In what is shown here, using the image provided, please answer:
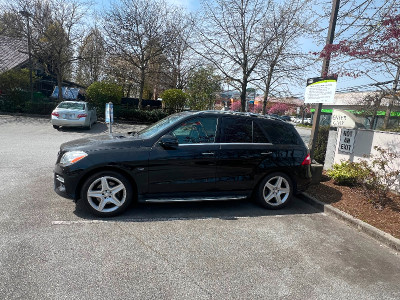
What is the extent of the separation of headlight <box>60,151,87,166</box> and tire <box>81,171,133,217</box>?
1.08 feet

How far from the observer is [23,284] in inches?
96.6

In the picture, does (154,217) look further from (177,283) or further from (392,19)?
(392,19)

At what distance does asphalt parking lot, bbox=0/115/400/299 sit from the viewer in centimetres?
256

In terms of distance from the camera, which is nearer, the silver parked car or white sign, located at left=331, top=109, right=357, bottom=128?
white sign, located at left=331, top=109, right=357, bottom=128

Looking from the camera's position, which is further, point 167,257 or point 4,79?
point 4,79

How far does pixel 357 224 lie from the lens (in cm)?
420

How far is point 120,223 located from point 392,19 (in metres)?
5.18

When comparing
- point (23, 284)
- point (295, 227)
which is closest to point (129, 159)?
point (23, 284)

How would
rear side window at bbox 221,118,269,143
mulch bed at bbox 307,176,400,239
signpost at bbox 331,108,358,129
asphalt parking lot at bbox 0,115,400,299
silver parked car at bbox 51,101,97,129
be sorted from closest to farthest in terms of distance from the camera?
1. asphalt parking lot at bbox 0,115,400,299
2. mulch bed at bbox 307,176,400,239
3. rear side window at bbox 221,118,269,143
4. signpost at bbox 331,108,358,129
5. silver parked car at bbox 51,101,97,129

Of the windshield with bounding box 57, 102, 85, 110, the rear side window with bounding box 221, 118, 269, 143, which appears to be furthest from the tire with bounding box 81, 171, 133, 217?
the windshield with bounding box 57, 102, 85, 110

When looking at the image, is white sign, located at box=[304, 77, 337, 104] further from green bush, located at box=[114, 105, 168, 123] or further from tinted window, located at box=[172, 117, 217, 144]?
green bush, located at box=[114, 105, 168, 123]

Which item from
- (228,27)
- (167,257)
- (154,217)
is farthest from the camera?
(228,27)

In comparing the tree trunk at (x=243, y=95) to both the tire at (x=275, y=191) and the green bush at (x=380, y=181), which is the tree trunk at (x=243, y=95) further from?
the tire at (x=275, y=191)

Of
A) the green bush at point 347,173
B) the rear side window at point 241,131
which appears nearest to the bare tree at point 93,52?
the rear side window at point 241,131
